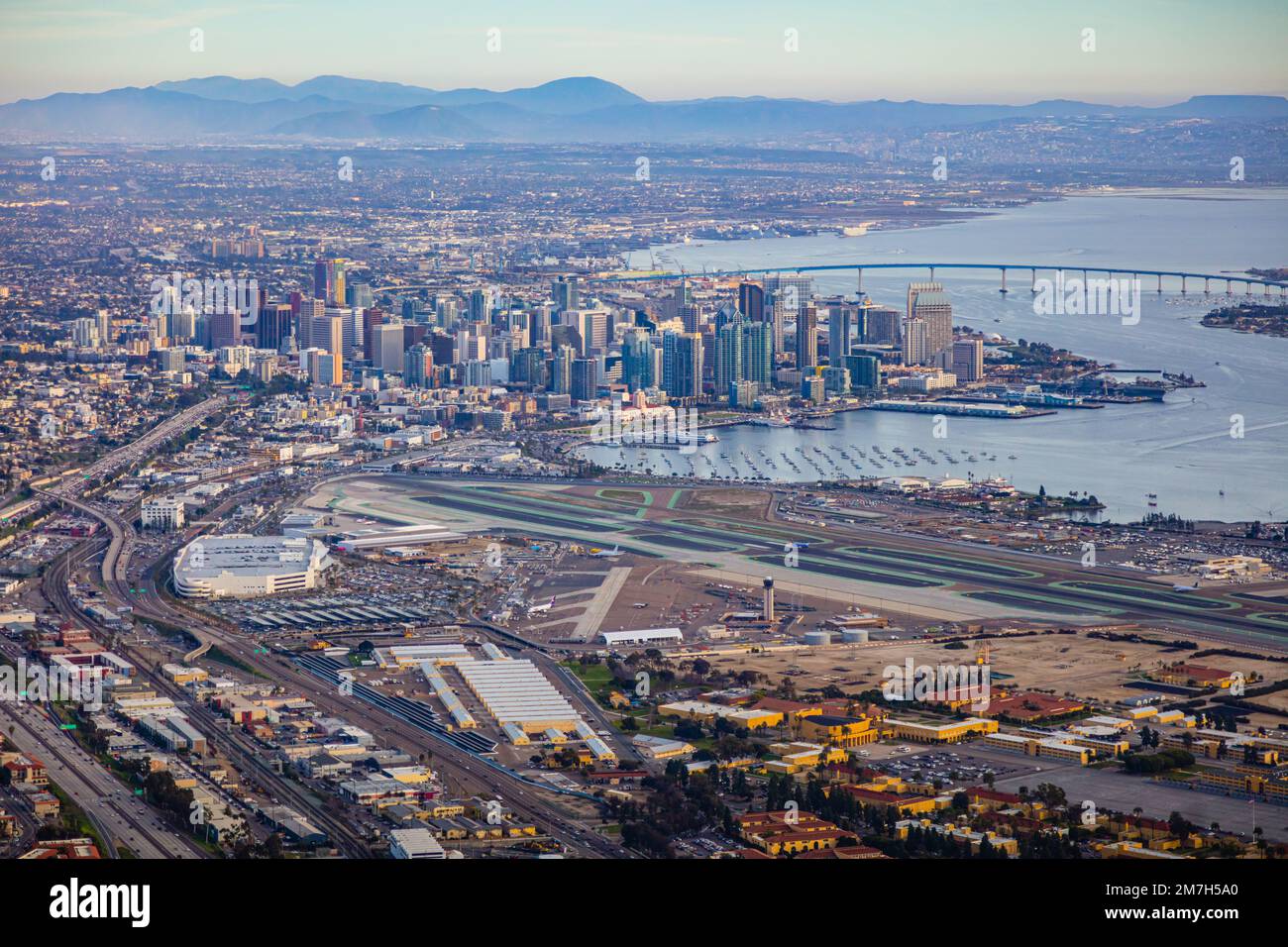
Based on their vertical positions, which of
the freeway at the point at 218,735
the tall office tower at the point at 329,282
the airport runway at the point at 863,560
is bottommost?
the airport runway at the point at 863,560

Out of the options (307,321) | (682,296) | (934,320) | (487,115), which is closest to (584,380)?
(307,321)

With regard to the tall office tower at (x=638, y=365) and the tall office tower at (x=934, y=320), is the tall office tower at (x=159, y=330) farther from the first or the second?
the tall office tower at (x=934, y=320)

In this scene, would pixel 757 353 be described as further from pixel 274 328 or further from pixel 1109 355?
pixel 274 328

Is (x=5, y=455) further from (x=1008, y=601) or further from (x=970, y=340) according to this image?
(x=970, y=340)

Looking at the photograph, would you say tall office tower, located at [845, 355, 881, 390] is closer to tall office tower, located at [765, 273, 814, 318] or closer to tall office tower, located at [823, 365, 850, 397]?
tall office tower, located at [823, 365, 850, 397]

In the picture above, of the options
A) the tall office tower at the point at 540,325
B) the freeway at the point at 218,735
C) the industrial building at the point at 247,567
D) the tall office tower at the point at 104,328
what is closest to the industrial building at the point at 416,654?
the freeway at the point at 218,735

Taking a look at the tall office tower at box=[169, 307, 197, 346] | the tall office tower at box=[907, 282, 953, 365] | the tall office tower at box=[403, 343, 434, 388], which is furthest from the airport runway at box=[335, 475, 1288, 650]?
the tall office tower at box=[907, 282, 953, 365]
